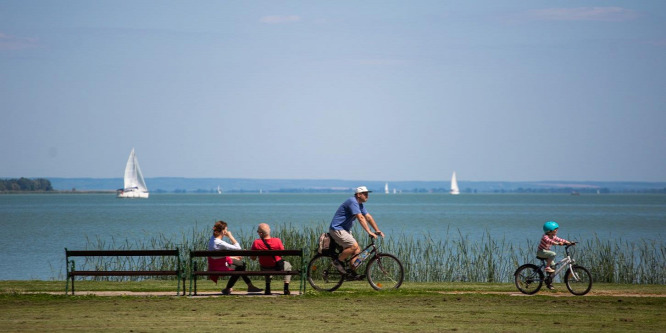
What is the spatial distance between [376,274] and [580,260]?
334 inches

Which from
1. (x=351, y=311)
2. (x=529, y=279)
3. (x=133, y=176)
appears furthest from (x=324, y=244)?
(x=133, y=176)

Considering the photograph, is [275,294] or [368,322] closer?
[368,322]

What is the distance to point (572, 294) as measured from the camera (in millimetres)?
14516

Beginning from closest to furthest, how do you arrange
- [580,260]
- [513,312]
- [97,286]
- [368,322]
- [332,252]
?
[368,322]
[513,312]
[332,252]
[97,286]
[580,260]

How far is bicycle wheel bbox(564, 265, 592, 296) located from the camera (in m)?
14.3

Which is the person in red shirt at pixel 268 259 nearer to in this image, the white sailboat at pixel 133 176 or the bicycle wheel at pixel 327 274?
the bicycle wheel at pixel 327 274

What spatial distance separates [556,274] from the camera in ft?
47.2

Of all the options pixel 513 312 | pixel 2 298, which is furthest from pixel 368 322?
pixel 2 298

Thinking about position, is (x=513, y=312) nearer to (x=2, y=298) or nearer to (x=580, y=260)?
(x=2, y=298)

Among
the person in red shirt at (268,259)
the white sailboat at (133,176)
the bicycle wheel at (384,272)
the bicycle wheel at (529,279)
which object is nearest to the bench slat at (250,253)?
the person in red shirt at (268,259)

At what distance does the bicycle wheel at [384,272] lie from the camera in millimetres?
14602

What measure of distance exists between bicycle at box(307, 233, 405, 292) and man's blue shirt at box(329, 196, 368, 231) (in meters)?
0.39

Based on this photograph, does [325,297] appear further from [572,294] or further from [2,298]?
[2,298]

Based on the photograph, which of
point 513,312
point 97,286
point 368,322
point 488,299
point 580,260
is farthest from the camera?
point 580,260
